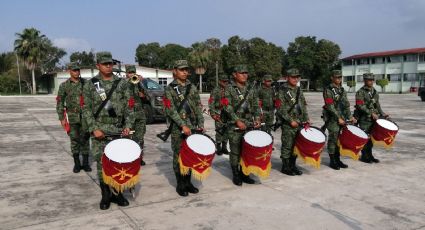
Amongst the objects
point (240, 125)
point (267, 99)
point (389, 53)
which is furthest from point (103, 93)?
point (389, 53)

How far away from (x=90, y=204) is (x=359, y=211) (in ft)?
10.9

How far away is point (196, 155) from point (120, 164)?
1.00m

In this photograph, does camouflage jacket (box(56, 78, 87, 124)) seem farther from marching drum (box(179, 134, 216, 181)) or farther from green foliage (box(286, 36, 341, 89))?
green foliage (box(286, 36, 341, 89))

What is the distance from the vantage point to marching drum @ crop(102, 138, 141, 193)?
4453mm

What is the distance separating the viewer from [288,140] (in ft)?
21.3

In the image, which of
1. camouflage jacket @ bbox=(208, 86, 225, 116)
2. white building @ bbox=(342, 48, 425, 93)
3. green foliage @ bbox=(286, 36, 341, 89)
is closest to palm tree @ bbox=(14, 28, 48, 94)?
green foliage @ bbox=(286, 36, 341, 89)

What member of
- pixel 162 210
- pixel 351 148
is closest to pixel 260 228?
pixel 162 210

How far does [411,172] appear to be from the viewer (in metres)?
6.64

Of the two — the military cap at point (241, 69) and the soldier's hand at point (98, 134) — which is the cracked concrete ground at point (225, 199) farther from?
the military cap at point (241, 69)

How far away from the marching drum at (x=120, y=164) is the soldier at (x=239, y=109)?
5.52ft

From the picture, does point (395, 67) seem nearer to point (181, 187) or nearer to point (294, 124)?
point (294, 124)

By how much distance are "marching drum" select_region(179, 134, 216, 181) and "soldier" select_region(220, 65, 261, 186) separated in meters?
0.76

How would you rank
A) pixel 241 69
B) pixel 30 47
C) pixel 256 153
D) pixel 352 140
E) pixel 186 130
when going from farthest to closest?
pixel 30 47 < pixel 352 140 < pixel 241 69 < pixel 256 153 < pixel 186 130

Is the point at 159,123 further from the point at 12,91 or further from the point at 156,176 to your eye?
the point at 12,91
